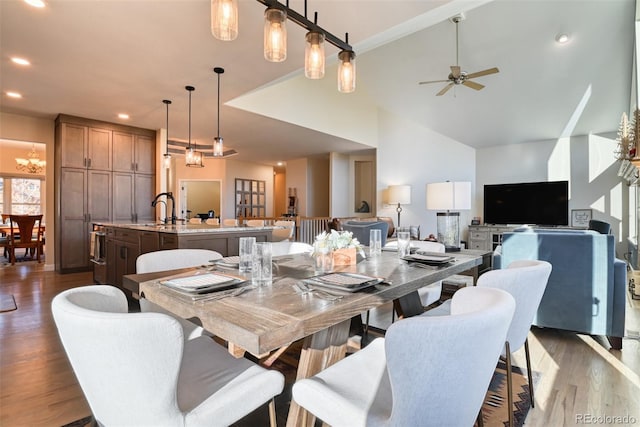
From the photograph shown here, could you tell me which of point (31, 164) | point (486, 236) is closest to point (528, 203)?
point (486, 236)

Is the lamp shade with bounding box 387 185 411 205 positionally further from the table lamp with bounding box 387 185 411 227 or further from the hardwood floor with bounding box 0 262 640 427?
the hardwood floor with bounding box 0 262 640 427

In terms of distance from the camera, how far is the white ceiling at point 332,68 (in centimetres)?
246

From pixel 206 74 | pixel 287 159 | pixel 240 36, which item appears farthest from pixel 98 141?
pixel 287 159

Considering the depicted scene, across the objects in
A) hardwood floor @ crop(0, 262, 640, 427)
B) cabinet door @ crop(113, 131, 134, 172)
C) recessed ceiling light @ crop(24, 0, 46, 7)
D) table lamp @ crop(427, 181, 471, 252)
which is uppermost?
recessed ceiling light @ crop(24, 0, 46, 7)

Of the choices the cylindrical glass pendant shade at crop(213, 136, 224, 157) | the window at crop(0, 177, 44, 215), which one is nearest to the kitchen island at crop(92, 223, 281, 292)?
the cylindrical glass pendant shade at crop(213, 136, 224, 157)

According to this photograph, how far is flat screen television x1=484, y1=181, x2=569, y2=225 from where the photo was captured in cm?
569

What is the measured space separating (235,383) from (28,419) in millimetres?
1368

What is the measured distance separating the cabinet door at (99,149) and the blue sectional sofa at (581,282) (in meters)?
6.11

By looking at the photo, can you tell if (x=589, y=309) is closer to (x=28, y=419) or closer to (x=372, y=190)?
(x=28, y=419)

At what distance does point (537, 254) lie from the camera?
2.55 metres

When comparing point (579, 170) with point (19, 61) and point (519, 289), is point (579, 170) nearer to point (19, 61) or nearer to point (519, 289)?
point (519, 289)

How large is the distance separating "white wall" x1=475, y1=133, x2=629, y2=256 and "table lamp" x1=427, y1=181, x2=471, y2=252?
10.1 ft

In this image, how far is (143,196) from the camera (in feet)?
19.3

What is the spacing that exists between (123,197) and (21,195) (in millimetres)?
6538
